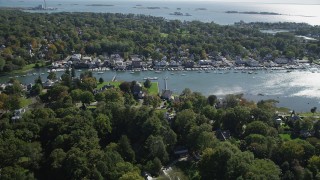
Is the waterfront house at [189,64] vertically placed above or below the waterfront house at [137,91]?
above

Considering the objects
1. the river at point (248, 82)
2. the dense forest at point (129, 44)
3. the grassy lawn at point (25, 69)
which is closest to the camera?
the river at point (248, 82)

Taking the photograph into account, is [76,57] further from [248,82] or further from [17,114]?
[248,82]

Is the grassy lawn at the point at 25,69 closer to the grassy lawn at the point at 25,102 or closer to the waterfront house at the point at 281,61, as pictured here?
the grassy lawn at the point at 25,102

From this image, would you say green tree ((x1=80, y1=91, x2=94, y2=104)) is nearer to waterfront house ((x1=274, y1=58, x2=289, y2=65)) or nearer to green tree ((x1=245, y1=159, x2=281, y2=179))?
green tree ((x1=245, y1=159, x2=281, y2=179))

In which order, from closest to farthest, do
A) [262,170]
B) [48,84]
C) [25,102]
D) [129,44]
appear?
[262,170]
[25,102]
[48,84]
[129,44]

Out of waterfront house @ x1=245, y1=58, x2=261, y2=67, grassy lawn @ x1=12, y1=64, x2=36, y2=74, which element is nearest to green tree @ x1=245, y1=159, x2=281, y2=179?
waterfront house @ x1=245, y1=58, x2=261, y2=67

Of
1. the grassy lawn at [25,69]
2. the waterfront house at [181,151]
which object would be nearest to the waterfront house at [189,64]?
the grassy lawn at [25,69]

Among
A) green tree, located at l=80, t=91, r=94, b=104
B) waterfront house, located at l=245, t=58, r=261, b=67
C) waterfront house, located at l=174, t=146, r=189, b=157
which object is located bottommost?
waterfront house, located at l=174, t=146, r=189, b=157

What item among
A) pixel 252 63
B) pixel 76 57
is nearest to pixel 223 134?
pixel 252 63

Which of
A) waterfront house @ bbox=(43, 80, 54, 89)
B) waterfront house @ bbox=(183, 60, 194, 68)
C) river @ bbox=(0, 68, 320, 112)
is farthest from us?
waterfront house @ bbox=(183, 60, 194, 68)
